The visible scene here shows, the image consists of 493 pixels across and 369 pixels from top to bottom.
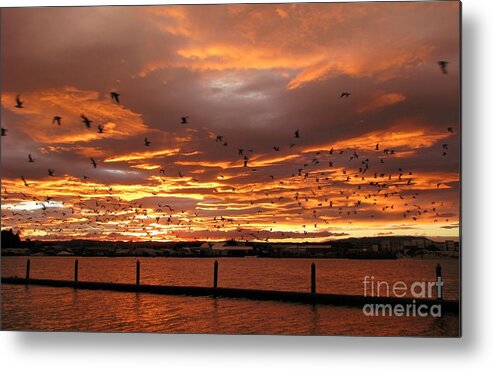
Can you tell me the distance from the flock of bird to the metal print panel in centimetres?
1

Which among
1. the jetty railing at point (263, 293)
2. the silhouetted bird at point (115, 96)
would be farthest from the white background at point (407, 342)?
the silhouetted bird at point (115, 96)

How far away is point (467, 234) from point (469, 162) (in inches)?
19.5

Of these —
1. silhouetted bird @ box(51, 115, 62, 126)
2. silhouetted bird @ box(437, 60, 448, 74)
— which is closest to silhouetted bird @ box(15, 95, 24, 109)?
silhouetted bird @ box(51, 115, 62, 126)

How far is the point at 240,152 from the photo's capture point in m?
4.63

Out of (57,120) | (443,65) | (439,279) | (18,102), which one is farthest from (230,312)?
(443,65)

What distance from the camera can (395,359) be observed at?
4.20 meters

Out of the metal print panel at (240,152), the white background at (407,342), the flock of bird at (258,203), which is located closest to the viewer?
the white background at (407,342)

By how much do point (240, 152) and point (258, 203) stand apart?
16.7 inches

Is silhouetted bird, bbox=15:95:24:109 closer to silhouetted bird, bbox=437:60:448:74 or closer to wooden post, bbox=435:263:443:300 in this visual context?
silhouetted bird, bbox=437:60:448:74

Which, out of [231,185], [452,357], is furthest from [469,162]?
[231,185]

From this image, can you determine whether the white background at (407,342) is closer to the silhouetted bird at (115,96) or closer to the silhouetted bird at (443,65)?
the silhouetted bird at (443,65)

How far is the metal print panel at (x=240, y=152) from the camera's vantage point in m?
4.27

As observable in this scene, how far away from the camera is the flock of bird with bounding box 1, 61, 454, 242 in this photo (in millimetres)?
4523

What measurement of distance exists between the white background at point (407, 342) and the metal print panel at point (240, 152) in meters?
0.09
